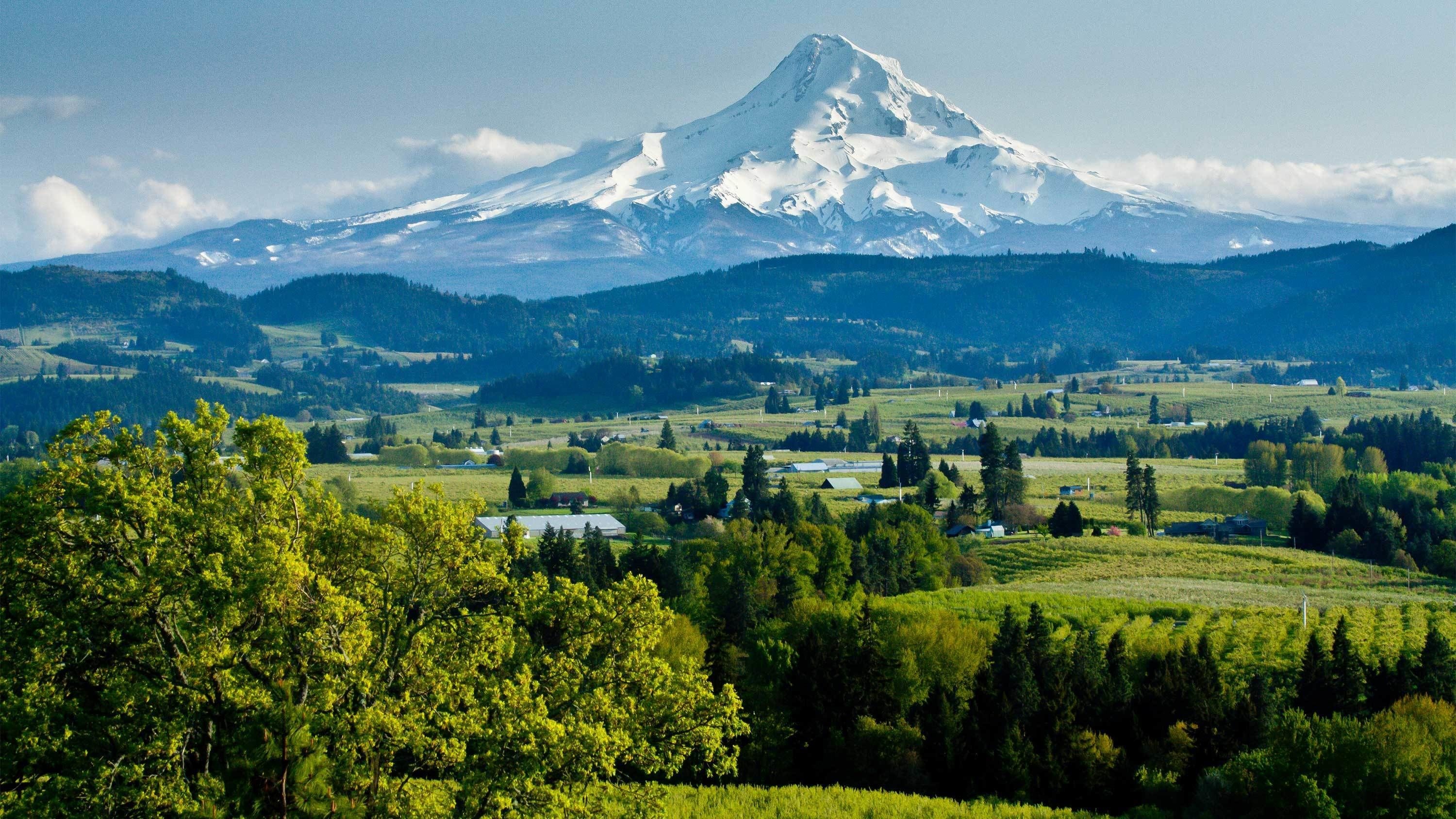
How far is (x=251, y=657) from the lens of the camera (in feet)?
78.9

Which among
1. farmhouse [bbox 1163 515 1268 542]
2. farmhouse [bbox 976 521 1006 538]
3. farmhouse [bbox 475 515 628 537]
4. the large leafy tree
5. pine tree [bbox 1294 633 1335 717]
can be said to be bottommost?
Result: farmhouse [bbox 1163 515 1268 542]

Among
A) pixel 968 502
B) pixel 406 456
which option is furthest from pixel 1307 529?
pixel 406 456

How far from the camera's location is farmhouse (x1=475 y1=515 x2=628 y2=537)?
108 m

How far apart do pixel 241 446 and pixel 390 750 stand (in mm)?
6085

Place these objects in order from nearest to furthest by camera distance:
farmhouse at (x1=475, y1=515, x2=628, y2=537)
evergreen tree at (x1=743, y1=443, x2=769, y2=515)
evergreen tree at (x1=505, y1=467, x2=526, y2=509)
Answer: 1. farmhouse at (x1=475, y1=515, x2=628, y2=537)
2. evergreen tree at (x1=743, y1=443, x2=769, y2=515)
3. evergreen tree at (x1=505, y1=467, x2=526, y2=509)

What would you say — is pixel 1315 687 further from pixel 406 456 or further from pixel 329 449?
pixel 329 449

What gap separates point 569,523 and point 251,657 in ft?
290

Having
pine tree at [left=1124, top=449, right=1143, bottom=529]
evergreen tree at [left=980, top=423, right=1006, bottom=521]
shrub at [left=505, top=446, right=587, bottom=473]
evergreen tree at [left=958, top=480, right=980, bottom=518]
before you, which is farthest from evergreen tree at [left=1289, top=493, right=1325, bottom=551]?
shrub at [left=505, top=446, right=587, bottom=473]

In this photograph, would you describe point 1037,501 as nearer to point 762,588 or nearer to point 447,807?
point 762,588

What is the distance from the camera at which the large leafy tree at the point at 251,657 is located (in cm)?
2300

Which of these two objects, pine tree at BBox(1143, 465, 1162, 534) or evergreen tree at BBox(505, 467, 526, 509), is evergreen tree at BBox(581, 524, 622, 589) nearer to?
evergreen tree at BBox(505, 467, 526, 509)

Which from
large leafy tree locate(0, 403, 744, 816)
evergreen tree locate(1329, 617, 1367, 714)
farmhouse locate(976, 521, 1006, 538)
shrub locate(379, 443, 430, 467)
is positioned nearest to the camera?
large leafy tree locate(0, 403, 744, 816)

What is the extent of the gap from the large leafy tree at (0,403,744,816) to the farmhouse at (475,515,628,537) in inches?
3090

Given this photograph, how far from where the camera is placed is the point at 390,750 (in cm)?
2427
